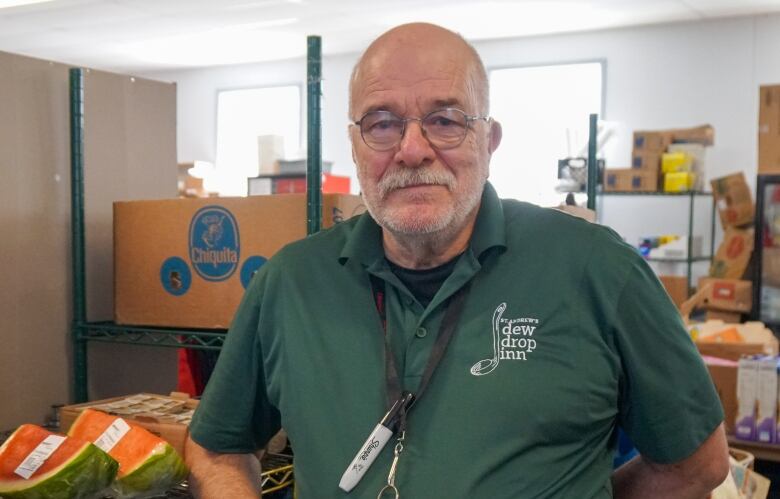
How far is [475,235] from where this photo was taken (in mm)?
1377

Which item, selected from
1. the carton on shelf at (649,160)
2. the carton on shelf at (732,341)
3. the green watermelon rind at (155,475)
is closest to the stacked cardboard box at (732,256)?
the carton on shelf at (649,160)

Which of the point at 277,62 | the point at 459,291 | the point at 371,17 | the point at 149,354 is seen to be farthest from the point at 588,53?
the point at 459,291

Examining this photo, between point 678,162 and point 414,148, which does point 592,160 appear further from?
point 678,162

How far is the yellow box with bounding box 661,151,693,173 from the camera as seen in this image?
216 inches

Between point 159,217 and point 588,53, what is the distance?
5.66 m

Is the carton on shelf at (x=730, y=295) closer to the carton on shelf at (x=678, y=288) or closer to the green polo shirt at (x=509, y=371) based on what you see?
the carton on shelf at (x=678, y=288)

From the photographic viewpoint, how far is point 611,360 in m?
1.27

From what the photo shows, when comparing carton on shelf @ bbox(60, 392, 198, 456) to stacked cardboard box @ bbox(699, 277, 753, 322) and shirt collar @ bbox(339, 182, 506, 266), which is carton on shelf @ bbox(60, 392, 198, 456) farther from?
stacked cardboard box @ bbox(699, 277, 753, 322)

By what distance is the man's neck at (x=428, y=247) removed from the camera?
1.38 m

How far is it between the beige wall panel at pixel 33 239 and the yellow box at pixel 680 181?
4.43 meters

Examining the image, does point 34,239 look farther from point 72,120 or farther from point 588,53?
point 588,53

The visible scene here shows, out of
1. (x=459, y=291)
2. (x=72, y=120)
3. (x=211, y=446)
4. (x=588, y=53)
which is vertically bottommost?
(x=211, y=446)

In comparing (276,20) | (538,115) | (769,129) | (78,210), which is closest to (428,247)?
(78,210)

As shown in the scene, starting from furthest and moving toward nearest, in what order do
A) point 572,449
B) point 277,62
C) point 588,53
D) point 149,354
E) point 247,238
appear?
point 277,62
point 588,53
point 149,354
point 247,238
point 572,449
